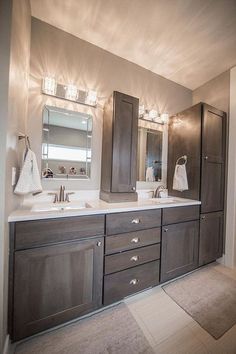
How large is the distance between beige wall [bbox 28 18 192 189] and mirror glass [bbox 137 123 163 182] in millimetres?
377

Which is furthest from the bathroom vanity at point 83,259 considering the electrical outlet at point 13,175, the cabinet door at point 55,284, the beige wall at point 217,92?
the beige wall at point 217,92

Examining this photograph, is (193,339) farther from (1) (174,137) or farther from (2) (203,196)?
(1) (174,137)

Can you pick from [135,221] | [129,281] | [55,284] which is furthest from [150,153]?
[55,284]

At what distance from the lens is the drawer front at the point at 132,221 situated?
1.35m

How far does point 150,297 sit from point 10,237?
1.40 meters

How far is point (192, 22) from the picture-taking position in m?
1.54

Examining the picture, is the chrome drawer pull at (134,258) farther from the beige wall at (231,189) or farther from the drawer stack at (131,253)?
the beige wall at (231,189)

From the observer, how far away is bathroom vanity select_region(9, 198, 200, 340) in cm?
105

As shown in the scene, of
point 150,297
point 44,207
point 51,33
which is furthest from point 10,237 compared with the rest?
point 51,33

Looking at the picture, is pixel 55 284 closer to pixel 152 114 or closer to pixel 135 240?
pixel 135 240

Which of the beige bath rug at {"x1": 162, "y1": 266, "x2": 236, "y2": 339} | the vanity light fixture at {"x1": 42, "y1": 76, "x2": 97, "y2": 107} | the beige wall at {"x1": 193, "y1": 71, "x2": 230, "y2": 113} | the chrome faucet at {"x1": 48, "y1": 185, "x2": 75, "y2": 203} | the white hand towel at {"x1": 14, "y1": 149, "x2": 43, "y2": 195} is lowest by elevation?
the beige bath rug at {"x1": 162, "y1": 266, "x2": 236, "y2": 339}

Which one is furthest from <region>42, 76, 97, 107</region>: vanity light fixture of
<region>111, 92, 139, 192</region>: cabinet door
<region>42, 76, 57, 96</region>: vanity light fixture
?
<region>111, 92, 139, 192</region>: cabinet door

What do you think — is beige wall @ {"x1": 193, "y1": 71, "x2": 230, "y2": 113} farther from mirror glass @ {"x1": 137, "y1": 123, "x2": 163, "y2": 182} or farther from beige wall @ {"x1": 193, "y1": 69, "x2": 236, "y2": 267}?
mirror glass @ {"x1": 137, "y1": 123, "x2": 163, "y2": 182}

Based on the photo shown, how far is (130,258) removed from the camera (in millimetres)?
1442
